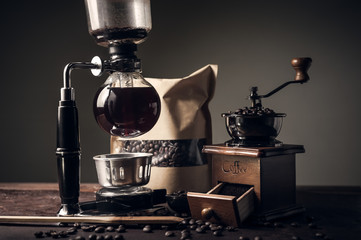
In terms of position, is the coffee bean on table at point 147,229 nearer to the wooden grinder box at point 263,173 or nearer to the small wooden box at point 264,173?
the wooden grinder box at point 263,173

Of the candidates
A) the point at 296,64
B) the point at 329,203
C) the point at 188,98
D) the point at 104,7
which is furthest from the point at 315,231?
→ the point at 104,7

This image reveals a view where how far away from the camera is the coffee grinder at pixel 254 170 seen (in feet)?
4.01

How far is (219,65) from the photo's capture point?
7.71ft

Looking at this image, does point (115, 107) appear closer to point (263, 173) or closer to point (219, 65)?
point (263, 173)

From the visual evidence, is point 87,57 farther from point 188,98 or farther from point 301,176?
point 301,176

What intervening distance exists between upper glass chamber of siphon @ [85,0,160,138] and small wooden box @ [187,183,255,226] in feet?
0.80

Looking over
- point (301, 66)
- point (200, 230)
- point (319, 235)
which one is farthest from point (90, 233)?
point (301, 66)

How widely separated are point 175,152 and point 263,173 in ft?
1.25

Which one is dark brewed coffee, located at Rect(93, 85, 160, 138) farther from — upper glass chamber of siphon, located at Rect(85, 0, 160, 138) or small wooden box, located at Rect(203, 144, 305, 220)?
small wooden box, located at Rect(203, 144, 305, 220)

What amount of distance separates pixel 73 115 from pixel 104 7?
304mm

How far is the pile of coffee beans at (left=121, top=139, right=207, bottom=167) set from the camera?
5.11 ft

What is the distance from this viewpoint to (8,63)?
243 cm

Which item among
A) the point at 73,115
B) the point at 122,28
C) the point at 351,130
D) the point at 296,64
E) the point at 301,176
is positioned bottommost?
the point at 301,176

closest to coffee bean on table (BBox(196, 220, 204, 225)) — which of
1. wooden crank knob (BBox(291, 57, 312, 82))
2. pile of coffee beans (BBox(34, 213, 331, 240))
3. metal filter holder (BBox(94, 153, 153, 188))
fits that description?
pile of coffee beans (BBox(34, 213, 331, 240))
